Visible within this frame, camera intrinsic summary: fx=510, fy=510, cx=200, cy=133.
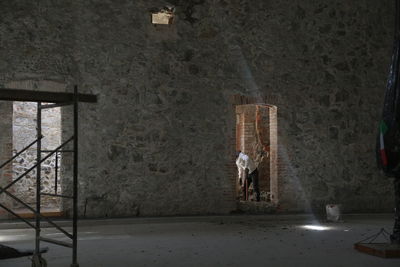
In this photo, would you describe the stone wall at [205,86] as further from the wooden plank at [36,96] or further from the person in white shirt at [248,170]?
the wooden plank at [36,96]

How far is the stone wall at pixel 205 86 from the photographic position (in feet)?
28.0

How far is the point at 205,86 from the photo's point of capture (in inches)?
365

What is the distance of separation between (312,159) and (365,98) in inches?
67.0

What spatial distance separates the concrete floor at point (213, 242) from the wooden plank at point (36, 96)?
1.61 metres

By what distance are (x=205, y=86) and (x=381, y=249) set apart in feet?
15.5

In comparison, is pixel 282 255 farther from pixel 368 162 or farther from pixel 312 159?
pixel 368 162

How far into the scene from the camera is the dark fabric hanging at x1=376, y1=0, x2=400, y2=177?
5449mm

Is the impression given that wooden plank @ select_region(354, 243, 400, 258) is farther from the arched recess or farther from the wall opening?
the wall opening

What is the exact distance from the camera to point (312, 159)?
985cm

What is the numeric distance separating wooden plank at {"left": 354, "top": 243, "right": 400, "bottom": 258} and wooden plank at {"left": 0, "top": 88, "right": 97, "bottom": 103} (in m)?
3.40

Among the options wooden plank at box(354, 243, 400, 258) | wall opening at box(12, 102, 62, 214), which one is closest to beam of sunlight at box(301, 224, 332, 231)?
wooden plank at box(354, 243, 400, 258)

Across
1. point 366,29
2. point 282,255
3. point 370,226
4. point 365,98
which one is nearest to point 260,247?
point 282,255

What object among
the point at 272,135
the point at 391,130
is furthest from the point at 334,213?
the point at 391,130

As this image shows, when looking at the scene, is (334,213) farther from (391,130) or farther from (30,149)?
(30,149)
